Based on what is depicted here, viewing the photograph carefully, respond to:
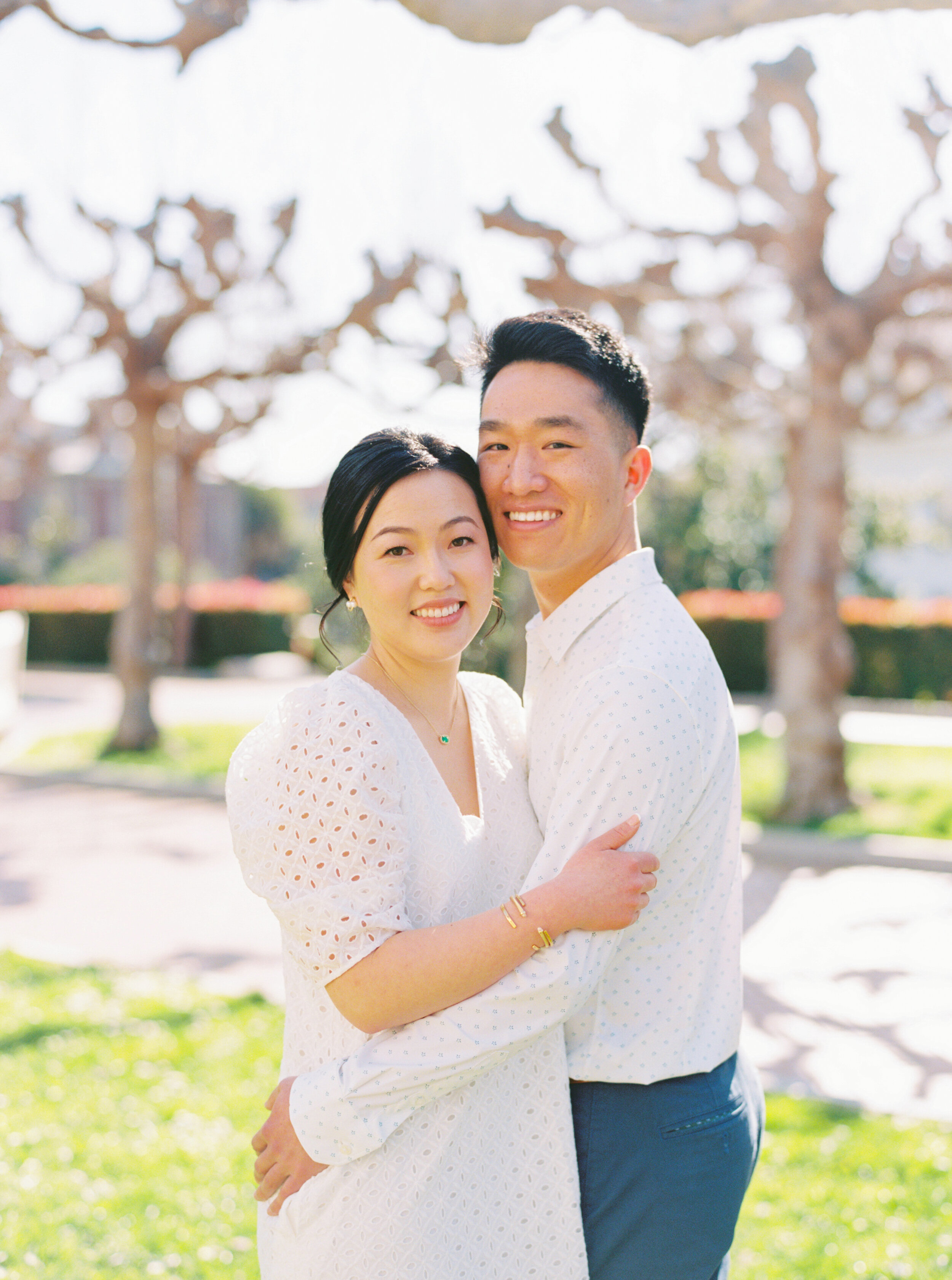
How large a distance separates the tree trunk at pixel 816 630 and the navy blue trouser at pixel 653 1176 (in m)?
7.40

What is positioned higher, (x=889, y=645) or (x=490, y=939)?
(x=490, y=939)

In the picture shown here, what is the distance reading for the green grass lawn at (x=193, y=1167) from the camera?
3.30 metres

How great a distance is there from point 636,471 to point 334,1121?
1248mm

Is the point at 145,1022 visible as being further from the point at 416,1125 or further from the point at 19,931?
the point at 416,1125

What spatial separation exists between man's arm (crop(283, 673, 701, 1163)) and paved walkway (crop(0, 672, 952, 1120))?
320 centimetres

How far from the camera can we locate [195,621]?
23125mm

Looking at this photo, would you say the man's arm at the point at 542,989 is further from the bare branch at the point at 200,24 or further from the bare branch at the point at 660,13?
the bare branch at the point at 200,24

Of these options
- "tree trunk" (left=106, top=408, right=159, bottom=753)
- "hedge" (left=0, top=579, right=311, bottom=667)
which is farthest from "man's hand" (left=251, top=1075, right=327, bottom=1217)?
"hedge" (left=0, top=579, right=311, bottom=667)

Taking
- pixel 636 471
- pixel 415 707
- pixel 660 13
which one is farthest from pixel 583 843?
pixel 660 13

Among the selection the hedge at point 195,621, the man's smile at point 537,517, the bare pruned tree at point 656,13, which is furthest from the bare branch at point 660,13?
the hedge at point 195,621

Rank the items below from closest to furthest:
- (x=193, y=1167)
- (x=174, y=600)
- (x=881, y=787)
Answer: (x=193, y=1167) < (x=881, y=787) < (x=174, y=600)

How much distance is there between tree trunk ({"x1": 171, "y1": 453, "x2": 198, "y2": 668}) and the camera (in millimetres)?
19750

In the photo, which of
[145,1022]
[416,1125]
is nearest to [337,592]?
[416,1125]

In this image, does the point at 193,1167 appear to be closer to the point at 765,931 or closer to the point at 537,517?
the point at 537,517
